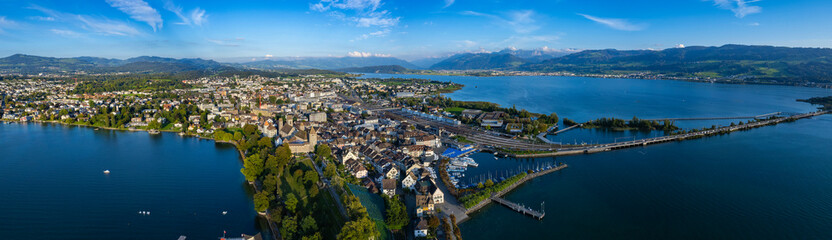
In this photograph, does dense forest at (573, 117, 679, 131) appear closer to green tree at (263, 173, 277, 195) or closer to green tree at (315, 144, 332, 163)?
green tree at (315, 144, 332, 163)

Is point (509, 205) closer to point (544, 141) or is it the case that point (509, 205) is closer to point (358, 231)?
point (358, 231)

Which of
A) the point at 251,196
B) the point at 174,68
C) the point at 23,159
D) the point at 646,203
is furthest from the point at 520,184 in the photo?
the point at 174,68

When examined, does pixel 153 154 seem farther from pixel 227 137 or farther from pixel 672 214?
pixel 672 214

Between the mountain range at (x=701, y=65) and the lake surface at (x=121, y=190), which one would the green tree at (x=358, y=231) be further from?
the mountain range at (x=701, y=65)

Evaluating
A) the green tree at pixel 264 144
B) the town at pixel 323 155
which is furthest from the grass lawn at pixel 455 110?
the green tree at pixel 264 144

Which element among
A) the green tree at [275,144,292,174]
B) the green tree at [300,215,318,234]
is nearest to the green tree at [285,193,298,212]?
the green tree at [300,215,318,234]

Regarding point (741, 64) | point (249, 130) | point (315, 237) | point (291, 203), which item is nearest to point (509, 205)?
point (315, 237)
